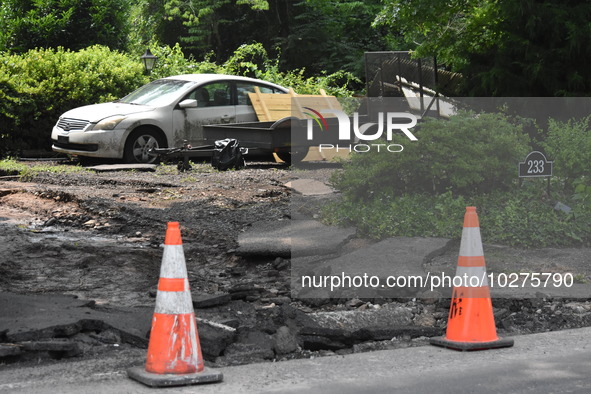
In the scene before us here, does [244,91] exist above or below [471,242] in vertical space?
above

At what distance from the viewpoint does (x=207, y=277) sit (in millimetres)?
7902

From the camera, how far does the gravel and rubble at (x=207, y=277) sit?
5754 millimetres

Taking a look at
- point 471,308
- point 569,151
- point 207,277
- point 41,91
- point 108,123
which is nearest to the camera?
point 471,308

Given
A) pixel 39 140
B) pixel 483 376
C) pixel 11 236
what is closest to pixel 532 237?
pixel 483 376

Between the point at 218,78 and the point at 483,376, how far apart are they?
1338cm

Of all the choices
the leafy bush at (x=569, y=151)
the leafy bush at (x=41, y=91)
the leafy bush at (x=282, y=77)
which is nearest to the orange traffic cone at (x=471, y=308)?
the leafy bush at (x=569, y=151)

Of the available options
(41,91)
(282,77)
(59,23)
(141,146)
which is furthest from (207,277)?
(282,77)

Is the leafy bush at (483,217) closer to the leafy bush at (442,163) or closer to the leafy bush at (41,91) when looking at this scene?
the leafy bush at (442,163)

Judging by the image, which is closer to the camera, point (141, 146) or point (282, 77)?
point (141, 146)

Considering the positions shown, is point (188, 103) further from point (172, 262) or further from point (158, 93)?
point (172, 262)

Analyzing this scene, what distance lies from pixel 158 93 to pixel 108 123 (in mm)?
1640

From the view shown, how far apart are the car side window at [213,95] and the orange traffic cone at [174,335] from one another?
12615 millimetres

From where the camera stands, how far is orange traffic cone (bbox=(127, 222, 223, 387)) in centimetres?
487

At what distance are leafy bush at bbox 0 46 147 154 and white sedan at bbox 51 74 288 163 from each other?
1.48 metres
